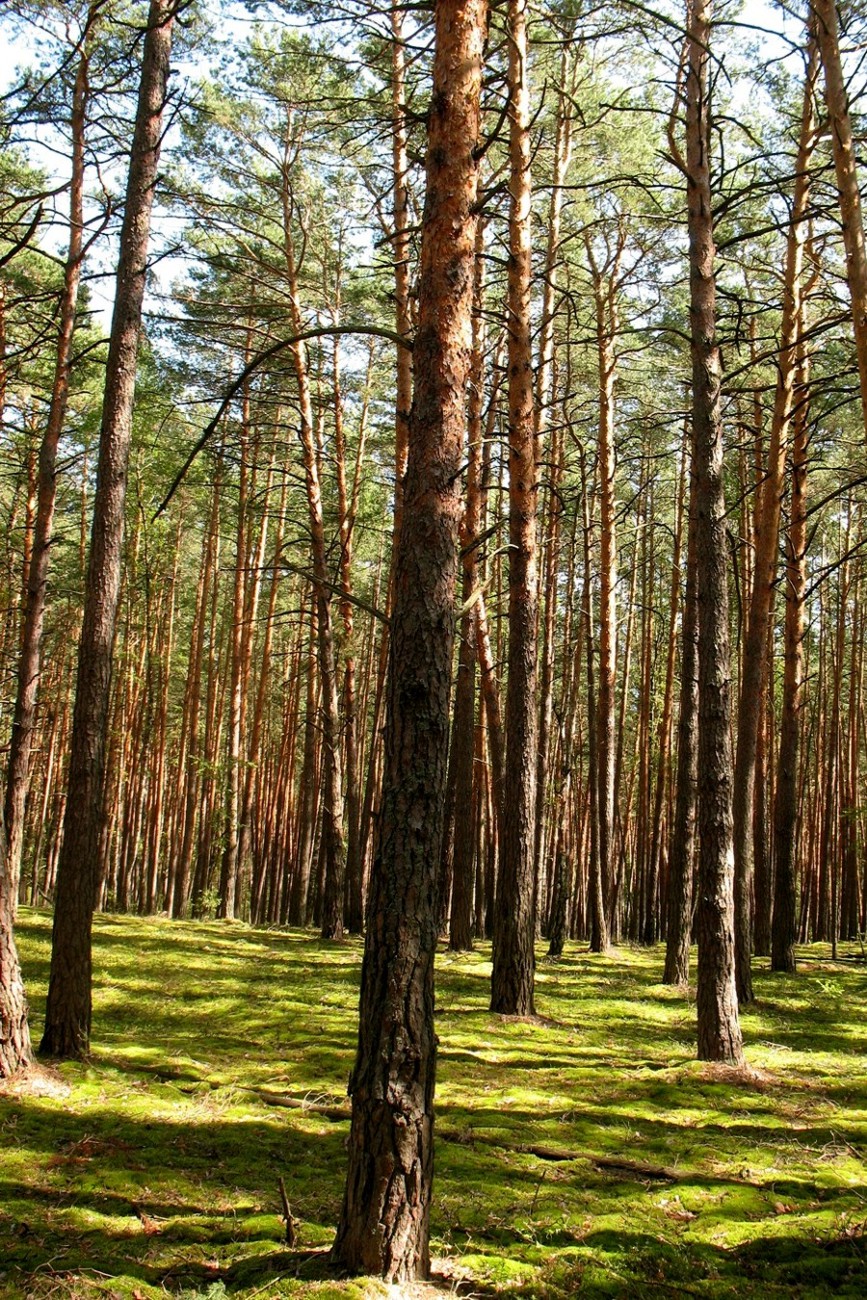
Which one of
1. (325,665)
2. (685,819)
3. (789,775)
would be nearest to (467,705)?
(325,665)

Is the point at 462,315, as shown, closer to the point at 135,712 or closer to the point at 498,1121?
the point at 498,1121

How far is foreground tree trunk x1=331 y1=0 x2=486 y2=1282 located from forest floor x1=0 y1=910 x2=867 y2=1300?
0.31 m

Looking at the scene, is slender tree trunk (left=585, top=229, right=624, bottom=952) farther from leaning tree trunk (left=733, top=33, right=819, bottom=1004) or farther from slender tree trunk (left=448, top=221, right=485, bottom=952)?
leaning tree trunk (left=733, top=33, right=819, bottom=1004)

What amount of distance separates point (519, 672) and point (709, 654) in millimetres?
1794

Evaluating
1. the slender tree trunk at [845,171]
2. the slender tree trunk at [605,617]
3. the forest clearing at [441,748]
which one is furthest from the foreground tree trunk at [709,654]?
the slender tree trunk at [605,617]

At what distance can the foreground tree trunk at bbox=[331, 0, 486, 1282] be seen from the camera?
130 inches

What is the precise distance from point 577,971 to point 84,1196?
9.10 m

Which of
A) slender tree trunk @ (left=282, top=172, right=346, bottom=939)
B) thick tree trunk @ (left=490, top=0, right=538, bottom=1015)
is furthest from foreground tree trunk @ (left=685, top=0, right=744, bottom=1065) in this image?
slender tree trunk @ (left=282, top=172, right=346, bottom=939)

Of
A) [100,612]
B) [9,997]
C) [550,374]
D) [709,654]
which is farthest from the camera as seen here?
[550,374]

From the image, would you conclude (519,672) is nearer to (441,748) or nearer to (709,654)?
(709,654)

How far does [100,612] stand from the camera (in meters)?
6.47

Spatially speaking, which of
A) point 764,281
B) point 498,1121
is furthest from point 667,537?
point 498,1121

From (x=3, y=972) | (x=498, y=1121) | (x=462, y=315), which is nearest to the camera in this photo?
(x=462, y=315)

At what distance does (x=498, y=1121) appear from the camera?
18.7 ft
